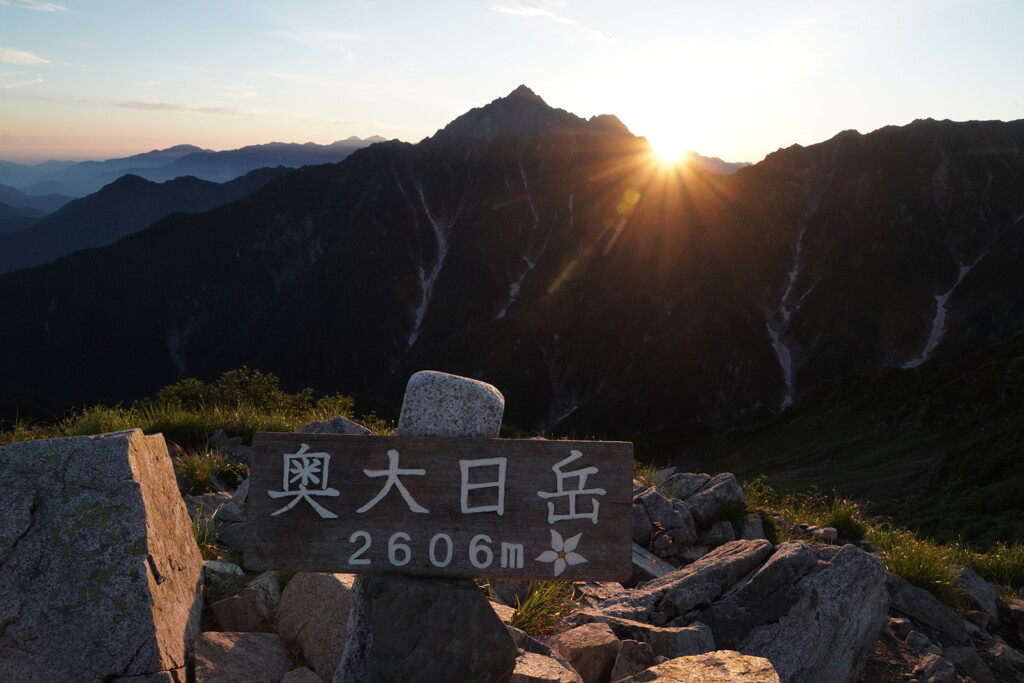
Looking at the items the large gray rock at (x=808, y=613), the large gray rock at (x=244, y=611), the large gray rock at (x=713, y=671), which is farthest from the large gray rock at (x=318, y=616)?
the large gray rock at (x=808, y=613)

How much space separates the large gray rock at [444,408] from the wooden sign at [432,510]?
232 mm

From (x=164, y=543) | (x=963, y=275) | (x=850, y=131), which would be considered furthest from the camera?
(x=850, y=131)

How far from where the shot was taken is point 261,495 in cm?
433

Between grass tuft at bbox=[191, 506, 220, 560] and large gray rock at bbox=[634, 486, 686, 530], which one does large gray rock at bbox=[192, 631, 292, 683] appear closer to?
grass tuft at bbox=[191, 506, 220, 560]

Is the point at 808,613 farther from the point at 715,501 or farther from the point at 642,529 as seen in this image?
the point at 715,501

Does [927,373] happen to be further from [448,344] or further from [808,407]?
[448,344]

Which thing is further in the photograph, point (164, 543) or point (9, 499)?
point (164, 543)

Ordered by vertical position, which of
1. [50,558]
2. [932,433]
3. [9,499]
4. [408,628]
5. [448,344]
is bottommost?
[448,344]

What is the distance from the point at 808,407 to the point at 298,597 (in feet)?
273

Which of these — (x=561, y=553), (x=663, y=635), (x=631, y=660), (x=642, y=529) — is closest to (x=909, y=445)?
(x=642, y=529)

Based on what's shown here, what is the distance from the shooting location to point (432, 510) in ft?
14.2

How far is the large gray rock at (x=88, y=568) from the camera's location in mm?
4082

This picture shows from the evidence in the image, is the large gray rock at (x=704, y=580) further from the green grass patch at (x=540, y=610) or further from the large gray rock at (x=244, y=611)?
the large gray rock at (x=244, y=611)

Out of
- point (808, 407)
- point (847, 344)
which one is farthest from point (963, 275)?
point (808, 407)
